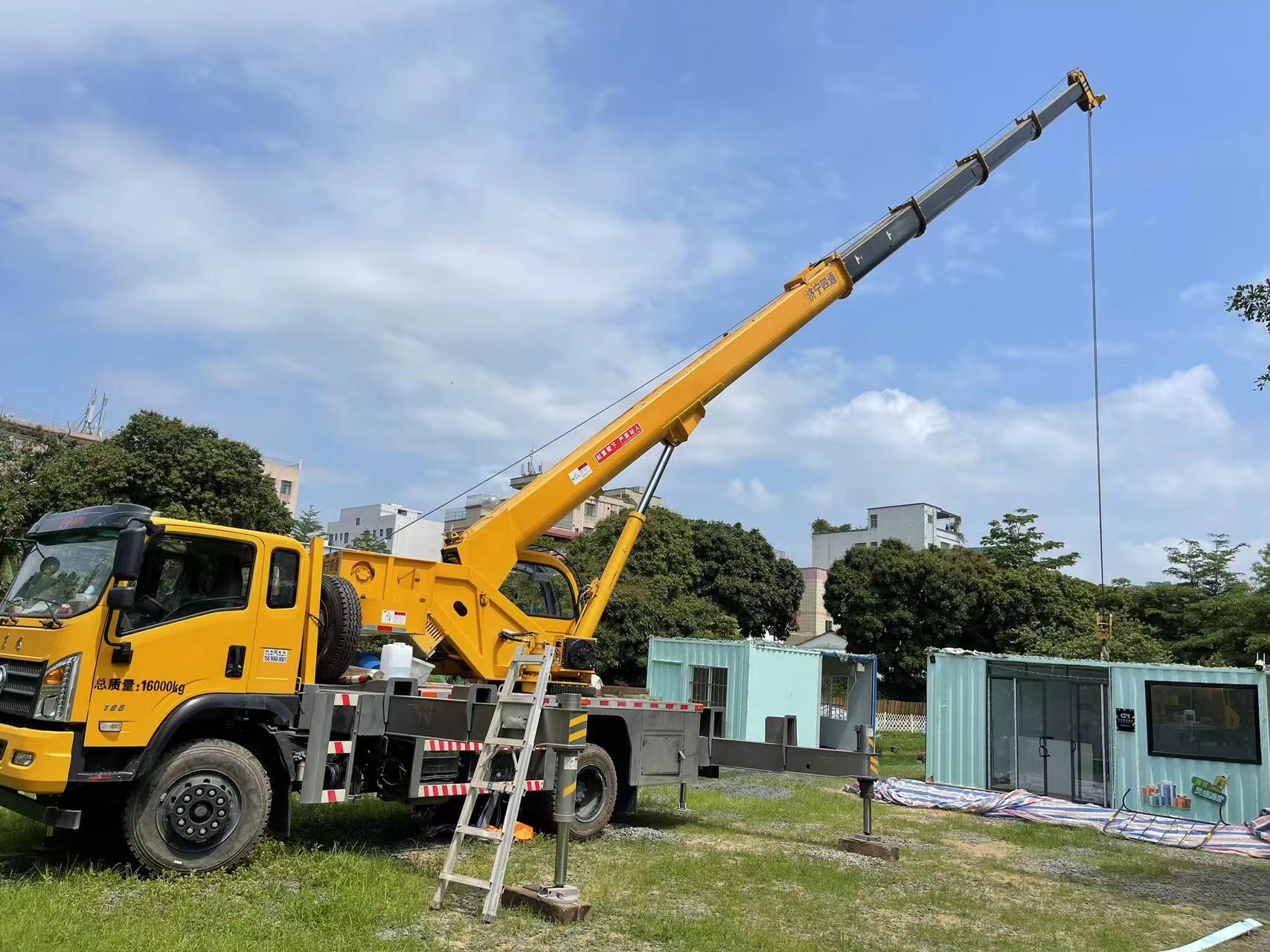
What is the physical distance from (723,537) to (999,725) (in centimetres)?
2737

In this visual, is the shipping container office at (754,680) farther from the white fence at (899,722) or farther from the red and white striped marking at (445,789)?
the red and white striped marking at (445,789)

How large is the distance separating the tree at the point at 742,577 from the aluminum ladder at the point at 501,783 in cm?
3433

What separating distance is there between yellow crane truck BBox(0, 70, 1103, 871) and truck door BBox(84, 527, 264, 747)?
13 mm

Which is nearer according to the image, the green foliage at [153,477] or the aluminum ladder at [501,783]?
the aluminum ladder at [501,783]

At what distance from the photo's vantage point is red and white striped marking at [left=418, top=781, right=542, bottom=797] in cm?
846

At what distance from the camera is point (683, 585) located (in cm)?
4047

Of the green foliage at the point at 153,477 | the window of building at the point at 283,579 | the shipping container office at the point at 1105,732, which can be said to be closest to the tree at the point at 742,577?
the green foliage at the point at 153,477

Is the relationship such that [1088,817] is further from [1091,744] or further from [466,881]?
[466,881]

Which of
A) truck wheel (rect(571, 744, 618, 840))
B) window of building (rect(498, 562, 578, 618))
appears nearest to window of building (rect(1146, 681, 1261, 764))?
truck wheel (rect(571, 744, 618, 840))

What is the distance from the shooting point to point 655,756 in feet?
36.1

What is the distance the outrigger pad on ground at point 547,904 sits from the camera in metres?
6.77

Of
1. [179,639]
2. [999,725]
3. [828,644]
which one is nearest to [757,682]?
[999,725]

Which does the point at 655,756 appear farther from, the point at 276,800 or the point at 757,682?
the point at 757,682

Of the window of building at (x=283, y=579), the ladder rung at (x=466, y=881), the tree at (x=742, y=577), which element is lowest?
the ladder rung at (x=466, y=881)
